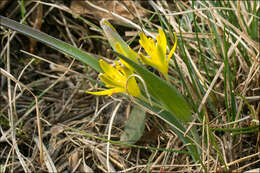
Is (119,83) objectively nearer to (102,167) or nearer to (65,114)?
(102,167)

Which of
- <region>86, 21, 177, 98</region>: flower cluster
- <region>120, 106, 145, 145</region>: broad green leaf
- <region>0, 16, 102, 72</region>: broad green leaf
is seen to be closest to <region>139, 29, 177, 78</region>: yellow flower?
<region>86, 21, 177, 98</region>: flower cluster

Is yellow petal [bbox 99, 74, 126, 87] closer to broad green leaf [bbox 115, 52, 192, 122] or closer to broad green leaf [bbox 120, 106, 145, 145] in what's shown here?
broad green leaf [bbox 115, 52, 192, 122]

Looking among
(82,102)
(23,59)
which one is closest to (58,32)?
(23,59)

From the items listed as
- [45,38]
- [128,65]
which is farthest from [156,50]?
[45,38]

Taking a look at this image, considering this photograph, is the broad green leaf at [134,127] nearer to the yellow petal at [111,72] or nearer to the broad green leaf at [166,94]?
the broad green leaf at [166,94]

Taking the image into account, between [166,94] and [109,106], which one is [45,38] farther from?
[109,106]

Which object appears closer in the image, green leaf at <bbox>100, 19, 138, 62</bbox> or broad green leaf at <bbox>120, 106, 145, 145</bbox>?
green leaf at <bbox>100, 19, 138, 62</bbox>

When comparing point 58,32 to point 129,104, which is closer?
point 129,104
